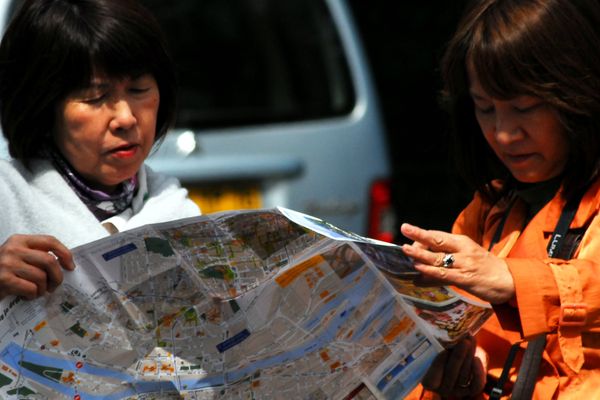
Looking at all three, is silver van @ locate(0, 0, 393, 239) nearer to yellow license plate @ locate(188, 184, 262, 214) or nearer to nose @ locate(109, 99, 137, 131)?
yellow license plate @ locate(188, 184, 262, 214)

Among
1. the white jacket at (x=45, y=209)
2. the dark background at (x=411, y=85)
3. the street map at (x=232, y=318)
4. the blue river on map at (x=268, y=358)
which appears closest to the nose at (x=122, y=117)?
the white jacket at (x=45, y=209)

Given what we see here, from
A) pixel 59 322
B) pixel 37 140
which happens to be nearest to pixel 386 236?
pixel 37 140

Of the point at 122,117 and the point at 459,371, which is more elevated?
the point at 122,117

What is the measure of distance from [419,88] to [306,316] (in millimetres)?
7796

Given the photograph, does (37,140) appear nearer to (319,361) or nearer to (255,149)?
(319,361)

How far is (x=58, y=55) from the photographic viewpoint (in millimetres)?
2545

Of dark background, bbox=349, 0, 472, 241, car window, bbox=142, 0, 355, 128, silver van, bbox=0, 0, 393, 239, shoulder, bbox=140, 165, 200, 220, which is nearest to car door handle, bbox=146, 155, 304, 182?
silver van, bbox=0, 0, 393, 239

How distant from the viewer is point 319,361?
236 centimetres

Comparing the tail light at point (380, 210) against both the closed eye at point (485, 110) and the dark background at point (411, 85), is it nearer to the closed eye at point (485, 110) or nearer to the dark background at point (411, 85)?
the closed eye at point (485, 110)

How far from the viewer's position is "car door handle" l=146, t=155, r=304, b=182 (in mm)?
4871

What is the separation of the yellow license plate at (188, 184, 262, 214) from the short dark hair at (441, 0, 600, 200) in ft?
8.08

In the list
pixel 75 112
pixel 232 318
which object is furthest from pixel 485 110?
pixel 75 112

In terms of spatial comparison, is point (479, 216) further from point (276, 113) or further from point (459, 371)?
point (276, 113)

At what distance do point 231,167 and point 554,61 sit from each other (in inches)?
102
